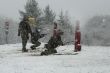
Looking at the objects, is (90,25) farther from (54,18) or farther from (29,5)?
(54,18)

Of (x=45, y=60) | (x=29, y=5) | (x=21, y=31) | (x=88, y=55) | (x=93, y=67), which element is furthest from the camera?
(x=29, y=5)

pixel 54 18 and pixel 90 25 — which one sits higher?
pixel 90 25

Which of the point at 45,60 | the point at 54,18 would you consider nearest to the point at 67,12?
the point at 54,18

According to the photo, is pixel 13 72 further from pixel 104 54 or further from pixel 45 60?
pixel 104 54

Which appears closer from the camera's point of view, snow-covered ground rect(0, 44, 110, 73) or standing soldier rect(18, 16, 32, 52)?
snow-covered ground rect(0, 44, 110, 73)

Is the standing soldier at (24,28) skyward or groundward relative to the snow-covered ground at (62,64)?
skyward

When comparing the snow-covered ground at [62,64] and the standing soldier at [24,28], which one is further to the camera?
the standing soldier at [24,28]

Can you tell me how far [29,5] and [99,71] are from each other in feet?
190

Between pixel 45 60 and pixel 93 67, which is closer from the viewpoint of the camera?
pixel 93 67

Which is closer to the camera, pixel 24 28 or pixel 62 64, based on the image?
pixel 62 64

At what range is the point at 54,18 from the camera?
8562 cm

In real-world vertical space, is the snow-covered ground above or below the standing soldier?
below

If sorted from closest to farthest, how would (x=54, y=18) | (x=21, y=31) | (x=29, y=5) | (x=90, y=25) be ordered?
(x=90, y=25) → (x=21, y=31) → (x=29, y=5) → (x=54, y=18)

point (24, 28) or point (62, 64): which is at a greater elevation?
point (24, 28)
